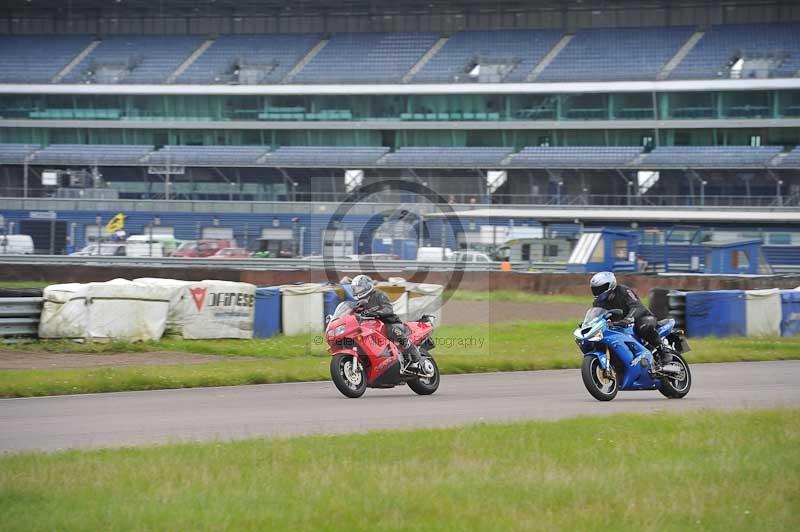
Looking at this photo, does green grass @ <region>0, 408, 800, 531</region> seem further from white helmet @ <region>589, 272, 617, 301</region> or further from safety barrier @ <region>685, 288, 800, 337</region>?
safety barrier @ <region>685, 288, 800, 337</region>

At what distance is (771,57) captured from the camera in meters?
60.3

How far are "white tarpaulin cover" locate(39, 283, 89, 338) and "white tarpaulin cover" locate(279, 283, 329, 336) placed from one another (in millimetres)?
4217

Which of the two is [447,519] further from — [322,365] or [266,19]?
[266,19]

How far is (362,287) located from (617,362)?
327 centimetres

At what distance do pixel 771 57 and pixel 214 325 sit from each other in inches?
1837

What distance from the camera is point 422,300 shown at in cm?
2575

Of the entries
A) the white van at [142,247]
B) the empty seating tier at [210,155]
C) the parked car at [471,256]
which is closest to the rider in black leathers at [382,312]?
the parked car at [471,256]

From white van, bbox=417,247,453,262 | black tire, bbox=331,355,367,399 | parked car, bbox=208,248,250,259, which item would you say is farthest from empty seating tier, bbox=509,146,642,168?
black tire, bbox=331,355,367,399

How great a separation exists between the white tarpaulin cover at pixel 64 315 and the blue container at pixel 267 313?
355cm

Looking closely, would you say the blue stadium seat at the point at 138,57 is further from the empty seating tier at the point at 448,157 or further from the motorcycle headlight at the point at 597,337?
the motorcycle headlight at the point at 597,337

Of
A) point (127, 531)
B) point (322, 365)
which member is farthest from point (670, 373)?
point (127, 531)

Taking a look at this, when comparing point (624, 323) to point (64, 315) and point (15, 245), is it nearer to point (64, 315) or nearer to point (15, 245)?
point (64, 315)

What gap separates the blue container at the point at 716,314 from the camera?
24359mm

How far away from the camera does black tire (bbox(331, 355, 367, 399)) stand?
13.9 meters
